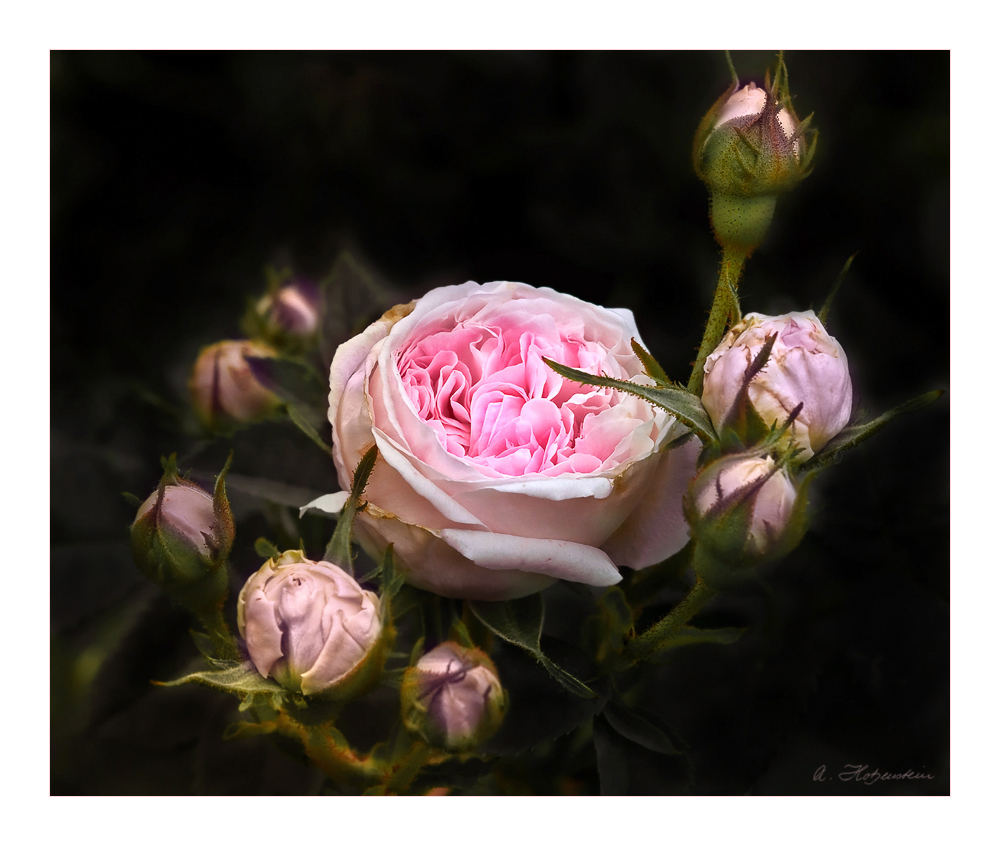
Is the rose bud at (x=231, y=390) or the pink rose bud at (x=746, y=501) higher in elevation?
the rose bud at (x=231, y=390)

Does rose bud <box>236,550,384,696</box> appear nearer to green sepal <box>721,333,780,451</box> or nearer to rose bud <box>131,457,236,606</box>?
rose bud <box>131,457,236,606</box>

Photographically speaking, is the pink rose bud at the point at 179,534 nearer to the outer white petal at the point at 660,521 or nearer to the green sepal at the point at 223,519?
the green sepal at the point at 223,519

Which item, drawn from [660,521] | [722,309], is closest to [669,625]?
[660,521]

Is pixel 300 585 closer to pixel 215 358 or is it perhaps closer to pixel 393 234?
pixel 215 358

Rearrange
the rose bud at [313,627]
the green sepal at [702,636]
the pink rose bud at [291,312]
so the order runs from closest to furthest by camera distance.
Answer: the rose bud at [313,627] < the green sepal at [702,636] < the pink rose bud at [291,312]
